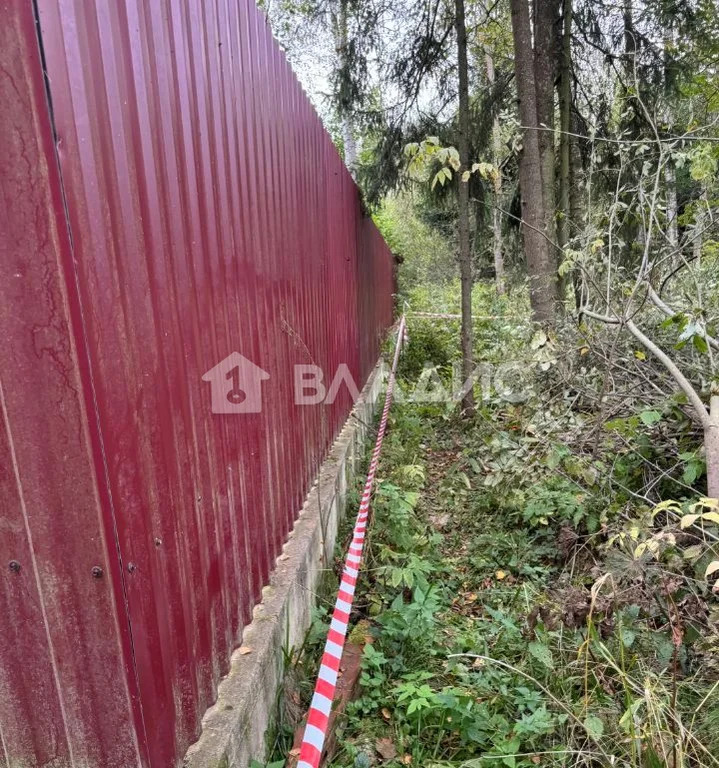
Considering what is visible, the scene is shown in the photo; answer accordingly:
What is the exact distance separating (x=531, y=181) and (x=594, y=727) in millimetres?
5130

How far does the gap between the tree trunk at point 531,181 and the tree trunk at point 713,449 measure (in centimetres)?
237

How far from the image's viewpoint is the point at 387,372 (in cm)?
948

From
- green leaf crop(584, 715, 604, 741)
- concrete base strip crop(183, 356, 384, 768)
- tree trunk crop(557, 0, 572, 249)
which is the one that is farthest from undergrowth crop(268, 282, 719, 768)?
tree trunk crop(557, 0, 572, 249)

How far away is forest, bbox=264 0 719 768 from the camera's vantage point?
2.28 metres

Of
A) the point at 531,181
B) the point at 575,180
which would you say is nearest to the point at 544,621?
the point at 531,181

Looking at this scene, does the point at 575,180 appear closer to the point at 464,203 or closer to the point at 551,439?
the point at 464,203

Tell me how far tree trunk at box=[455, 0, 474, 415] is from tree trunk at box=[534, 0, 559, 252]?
0.84 m

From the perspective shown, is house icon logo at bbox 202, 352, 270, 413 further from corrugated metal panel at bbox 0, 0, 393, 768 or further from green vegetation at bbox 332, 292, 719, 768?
green vegetation at bbox 332, 292, 719, 768

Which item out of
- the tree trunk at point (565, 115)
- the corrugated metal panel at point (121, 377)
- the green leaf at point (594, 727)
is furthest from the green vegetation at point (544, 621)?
the tree trunk at point (565, 115)

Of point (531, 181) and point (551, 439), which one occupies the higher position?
point (531, 181)

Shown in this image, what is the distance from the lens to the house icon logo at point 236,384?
2.00m

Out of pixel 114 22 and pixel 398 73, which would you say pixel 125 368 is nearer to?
pixel 114 22

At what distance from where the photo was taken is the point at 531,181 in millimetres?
5562

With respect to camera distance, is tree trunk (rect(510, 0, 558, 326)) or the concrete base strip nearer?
the concrete base strip
